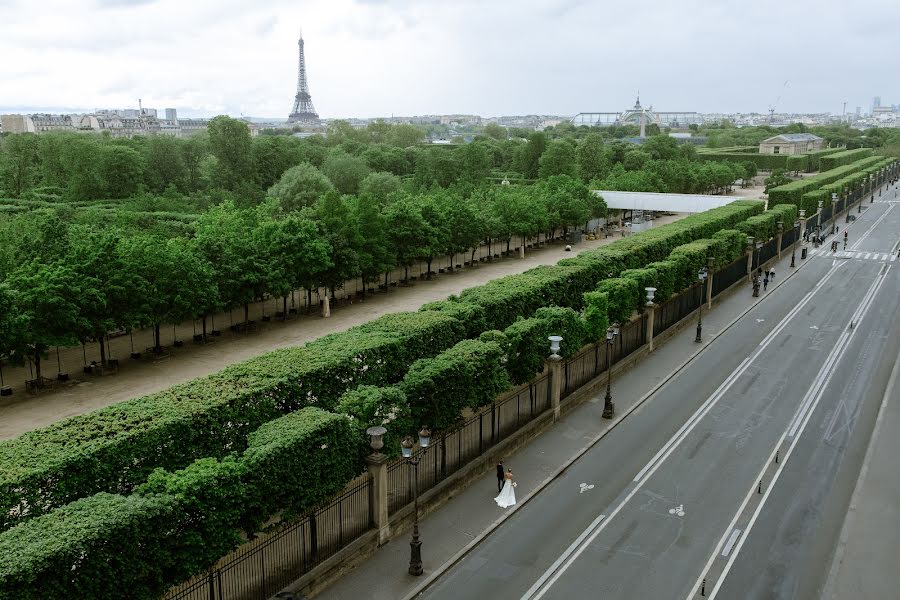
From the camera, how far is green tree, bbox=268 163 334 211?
78.8 metres

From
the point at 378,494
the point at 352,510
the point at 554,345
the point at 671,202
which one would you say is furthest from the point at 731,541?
the point at 671,202

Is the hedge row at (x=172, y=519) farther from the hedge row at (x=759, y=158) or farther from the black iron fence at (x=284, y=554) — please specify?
the hedge row at (x=759, y=158)

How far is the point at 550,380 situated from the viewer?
32125mm

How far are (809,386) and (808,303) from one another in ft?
68.2

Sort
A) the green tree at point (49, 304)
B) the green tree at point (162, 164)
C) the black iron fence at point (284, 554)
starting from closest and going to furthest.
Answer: the black iron fence at point (284, 554) < the green tree at point (49, 304) < the green tree at point (162, 164)

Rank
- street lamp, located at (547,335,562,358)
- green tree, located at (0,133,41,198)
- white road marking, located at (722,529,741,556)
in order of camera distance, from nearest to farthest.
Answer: white road marking, located at (722,529,741,556)
street lamp, located at (547,335,562,358)
green tree, located at (0,133,41,198)

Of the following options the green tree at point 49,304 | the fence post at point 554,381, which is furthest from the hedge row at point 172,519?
the green tree at point 49,304

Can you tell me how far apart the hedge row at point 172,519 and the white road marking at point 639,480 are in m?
6.69

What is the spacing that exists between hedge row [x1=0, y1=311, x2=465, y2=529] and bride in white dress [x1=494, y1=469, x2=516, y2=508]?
248 inches

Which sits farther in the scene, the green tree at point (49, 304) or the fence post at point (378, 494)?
the green tree at point (49, 304)

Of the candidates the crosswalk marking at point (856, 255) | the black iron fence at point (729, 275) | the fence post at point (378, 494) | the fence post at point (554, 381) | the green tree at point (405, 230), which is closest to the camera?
the fence post at point (378, 494)

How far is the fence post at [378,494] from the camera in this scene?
22125 mm

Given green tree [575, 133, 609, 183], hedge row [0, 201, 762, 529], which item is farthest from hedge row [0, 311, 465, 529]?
green tree [575, 133, 609, 183]

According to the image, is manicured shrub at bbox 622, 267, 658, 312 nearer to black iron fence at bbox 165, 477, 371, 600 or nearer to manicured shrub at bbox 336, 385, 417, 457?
manicured shrub at bbox 336, 385, 417, 457
